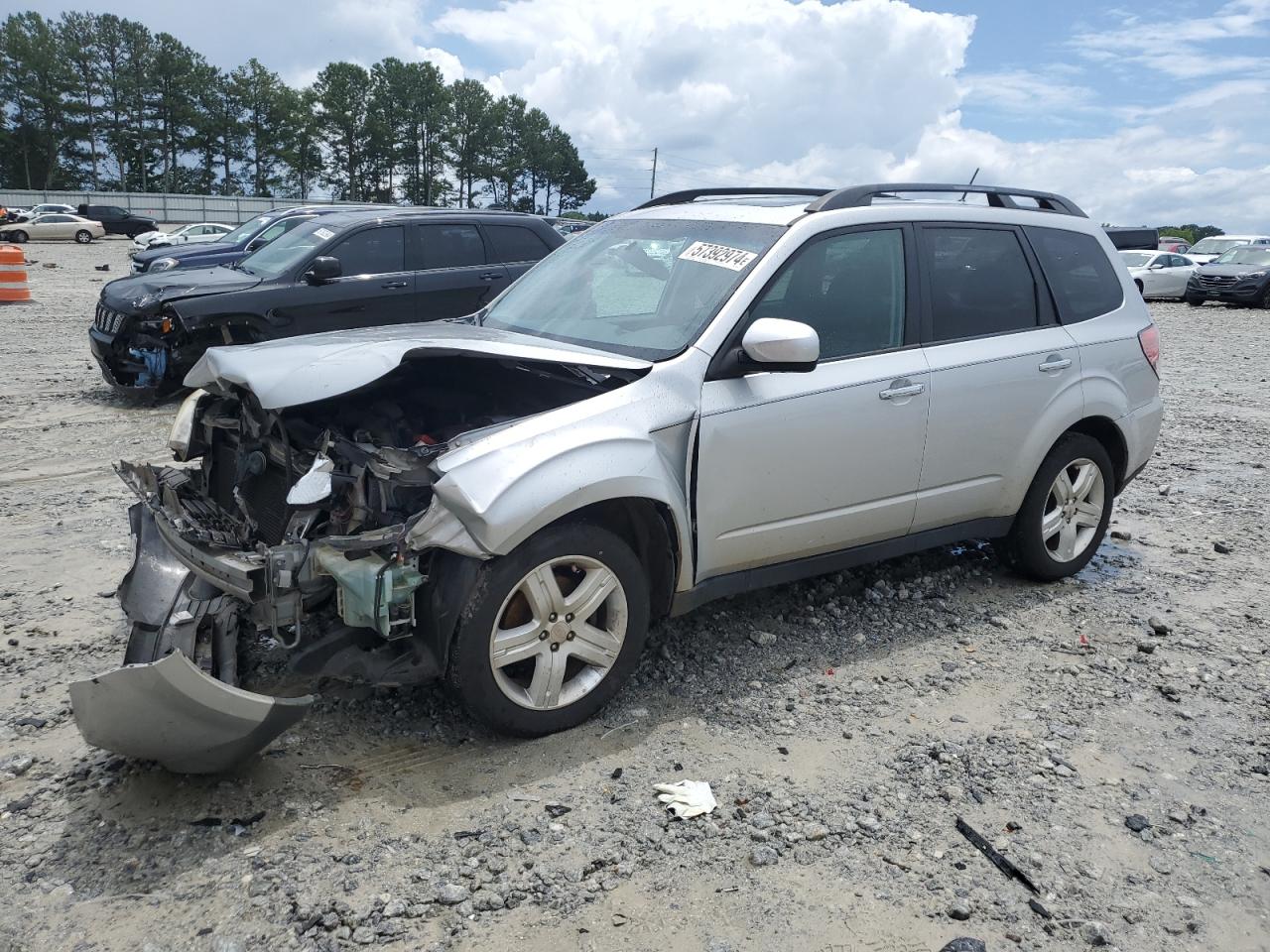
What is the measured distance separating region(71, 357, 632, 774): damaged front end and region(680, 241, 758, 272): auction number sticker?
0.80 metres

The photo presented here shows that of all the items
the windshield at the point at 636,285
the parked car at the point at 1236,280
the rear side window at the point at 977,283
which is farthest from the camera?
the parked car at the point at 1236,280

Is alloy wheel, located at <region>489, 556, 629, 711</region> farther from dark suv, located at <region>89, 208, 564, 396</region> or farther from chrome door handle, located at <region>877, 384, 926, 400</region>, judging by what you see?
dark suv, located at <region>89, 208, 564, 396</region>

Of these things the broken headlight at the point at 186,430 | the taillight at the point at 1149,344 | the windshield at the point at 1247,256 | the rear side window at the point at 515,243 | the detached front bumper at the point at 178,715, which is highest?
the windshield at the point at 1247,256

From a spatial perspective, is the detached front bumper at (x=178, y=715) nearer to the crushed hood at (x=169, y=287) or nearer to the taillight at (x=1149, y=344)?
the taillight at (x=1149, y=344)

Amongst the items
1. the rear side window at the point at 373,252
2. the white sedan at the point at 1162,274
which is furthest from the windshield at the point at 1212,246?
the rear side window at the point at 373,252

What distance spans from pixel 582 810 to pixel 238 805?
1.08 meters

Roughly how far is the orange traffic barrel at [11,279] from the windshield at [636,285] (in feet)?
52.9

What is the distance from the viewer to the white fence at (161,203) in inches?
2359

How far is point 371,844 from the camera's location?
2.91 metres

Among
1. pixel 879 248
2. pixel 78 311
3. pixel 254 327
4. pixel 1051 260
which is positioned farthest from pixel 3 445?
pixel 78 311

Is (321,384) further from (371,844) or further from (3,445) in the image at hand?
(3,445)

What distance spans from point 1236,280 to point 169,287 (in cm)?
2449

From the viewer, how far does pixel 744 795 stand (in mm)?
3232

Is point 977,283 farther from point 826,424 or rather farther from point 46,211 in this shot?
point 46,211
